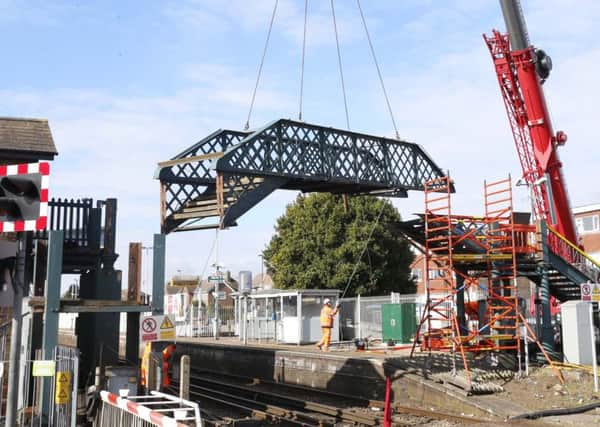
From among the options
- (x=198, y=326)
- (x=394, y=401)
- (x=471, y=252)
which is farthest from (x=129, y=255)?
(x=198, y=326)

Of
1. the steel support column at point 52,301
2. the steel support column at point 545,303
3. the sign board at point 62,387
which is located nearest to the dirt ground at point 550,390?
the steel support column at point 545,303

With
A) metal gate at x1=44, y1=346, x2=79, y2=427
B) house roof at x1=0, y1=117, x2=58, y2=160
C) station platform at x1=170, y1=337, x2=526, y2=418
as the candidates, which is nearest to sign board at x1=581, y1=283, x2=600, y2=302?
station platform at x1=170, y1=337, x2=526, y2=418

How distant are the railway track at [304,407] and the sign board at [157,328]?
351 cm

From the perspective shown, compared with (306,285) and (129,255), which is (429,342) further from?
(306,285)

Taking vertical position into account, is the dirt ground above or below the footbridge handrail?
below

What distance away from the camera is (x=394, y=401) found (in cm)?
1788

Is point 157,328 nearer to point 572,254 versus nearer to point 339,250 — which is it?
point 572,254

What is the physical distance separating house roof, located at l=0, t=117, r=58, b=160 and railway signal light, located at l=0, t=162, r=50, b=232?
8.18 meters

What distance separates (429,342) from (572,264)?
571 centimetres

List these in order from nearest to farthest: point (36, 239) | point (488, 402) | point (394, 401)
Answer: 1. point (488, 402)
2. point (36, 239)
3. point (394, 401)

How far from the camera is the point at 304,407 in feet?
55.3

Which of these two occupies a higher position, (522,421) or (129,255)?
(129,255)

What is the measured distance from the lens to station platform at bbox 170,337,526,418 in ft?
52.9

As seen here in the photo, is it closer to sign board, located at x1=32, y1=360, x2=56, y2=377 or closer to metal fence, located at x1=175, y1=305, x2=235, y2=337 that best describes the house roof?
sign board, located at x1=32, y1=360, x2=56, y2=377
